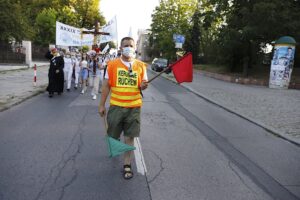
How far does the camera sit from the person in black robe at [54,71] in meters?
13.3

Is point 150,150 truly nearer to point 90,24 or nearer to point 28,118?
point 28,118

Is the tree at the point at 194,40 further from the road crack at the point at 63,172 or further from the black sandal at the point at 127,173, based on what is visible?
the black sandal at the point at 127,173

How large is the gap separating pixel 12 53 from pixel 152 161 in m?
26.3

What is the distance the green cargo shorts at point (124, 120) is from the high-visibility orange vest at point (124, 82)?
0.26 feet

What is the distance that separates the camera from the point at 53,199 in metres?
4.18

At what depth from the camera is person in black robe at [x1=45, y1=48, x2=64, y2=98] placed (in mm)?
13258

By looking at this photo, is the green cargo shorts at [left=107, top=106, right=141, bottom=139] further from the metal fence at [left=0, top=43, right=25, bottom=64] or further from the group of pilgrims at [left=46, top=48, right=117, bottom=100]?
the metal fence at [left=0, top=43, right=25, bottom=64]

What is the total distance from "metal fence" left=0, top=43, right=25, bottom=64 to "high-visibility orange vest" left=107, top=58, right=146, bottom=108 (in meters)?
25.4

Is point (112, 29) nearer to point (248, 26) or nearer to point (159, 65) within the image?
point (248, 26)

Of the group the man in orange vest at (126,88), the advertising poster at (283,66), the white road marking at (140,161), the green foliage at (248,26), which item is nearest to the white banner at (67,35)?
the white road marking at (140,161)

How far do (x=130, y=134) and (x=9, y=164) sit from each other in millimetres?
1841

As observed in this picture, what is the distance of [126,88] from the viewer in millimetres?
5016

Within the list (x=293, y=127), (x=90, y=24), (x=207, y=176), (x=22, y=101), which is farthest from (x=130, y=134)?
(x=90, y=24)

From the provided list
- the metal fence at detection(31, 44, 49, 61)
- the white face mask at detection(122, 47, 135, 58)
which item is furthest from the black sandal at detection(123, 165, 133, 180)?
the metal fence at detection(31, 44, 49, 61)
